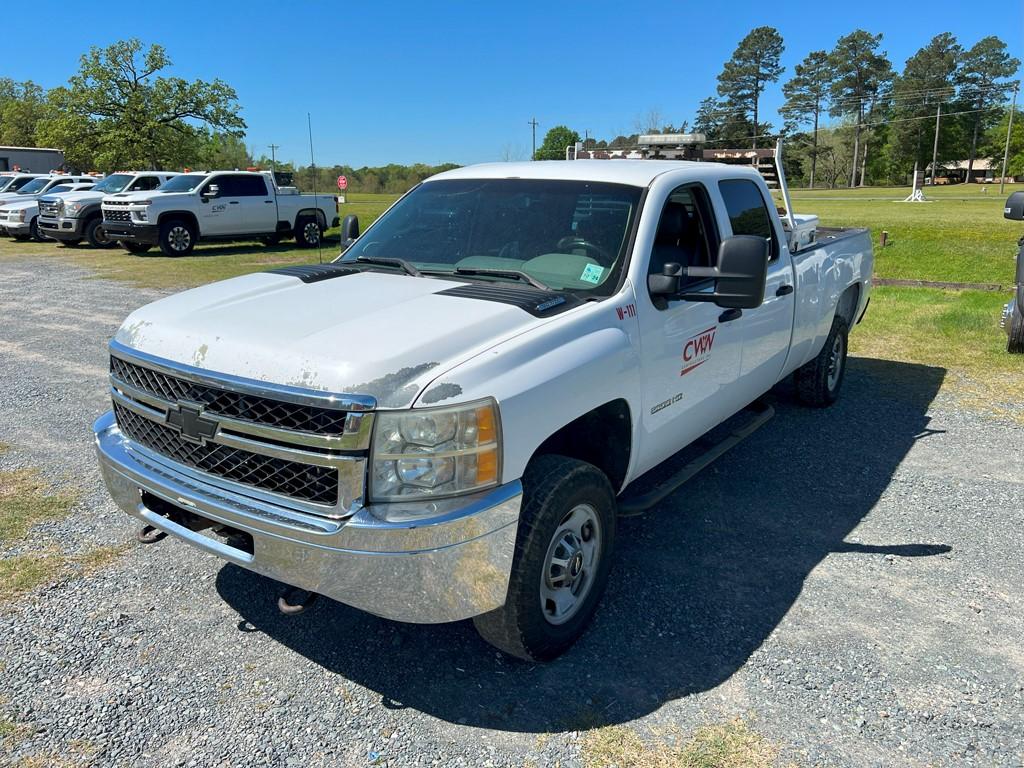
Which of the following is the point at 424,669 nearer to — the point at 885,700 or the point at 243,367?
the point at 243,367

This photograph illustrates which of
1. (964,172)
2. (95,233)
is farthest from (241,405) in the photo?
(964,172)

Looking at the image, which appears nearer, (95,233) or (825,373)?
(825,373)

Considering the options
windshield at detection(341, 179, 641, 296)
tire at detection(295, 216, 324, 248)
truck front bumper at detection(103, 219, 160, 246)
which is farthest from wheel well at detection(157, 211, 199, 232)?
windshield at detection(341, 179, 641, 296)

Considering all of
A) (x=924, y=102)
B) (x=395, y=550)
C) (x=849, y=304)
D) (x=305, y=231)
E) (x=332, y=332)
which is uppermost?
(x=924, y=102)

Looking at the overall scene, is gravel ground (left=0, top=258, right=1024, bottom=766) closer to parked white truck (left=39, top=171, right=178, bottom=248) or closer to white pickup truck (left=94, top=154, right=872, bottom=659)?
white pickup truck (left=94, top=154, right=872, bottom=659)

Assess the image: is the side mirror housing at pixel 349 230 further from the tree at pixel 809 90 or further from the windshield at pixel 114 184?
the tree at pixel 809 90

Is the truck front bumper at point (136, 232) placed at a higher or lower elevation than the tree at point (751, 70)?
lower

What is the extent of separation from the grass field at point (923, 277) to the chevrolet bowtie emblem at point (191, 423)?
6611 millimetres

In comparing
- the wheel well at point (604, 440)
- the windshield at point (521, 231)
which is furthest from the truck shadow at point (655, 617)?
the windshield at point (521, 231)

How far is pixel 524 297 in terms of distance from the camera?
323 centimetres

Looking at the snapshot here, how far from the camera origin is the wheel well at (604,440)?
3336 millimetres

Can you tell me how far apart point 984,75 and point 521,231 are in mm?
104076

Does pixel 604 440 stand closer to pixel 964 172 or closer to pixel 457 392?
pixel 457 392

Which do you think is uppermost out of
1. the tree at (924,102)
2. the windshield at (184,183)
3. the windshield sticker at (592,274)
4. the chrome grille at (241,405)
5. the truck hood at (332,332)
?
the tree at (924,102)
